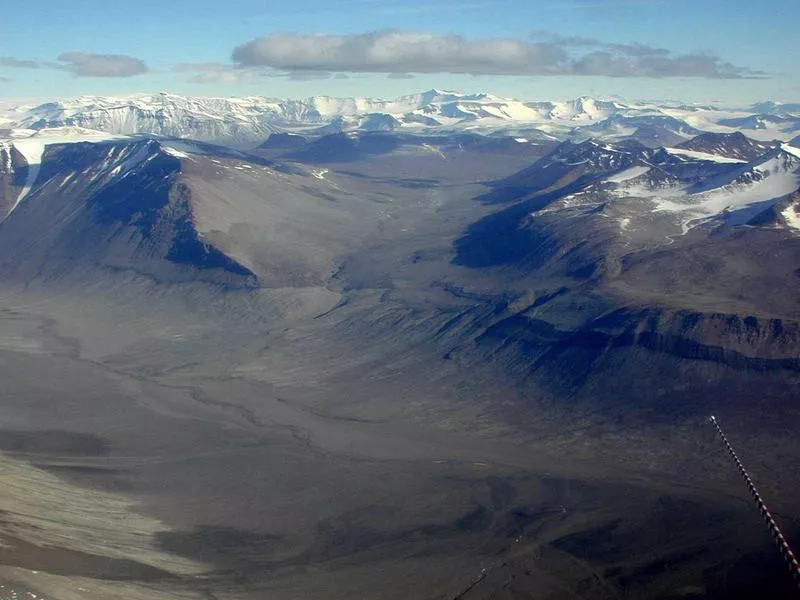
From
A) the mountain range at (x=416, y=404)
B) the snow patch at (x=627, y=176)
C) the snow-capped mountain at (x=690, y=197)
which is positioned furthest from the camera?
the snow patch at (x=627, y=176)

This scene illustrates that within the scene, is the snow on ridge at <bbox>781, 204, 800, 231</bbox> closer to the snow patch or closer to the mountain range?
the mountain range

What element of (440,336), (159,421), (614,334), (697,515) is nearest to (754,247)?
(614,334)

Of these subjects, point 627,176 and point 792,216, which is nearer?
point 792,216

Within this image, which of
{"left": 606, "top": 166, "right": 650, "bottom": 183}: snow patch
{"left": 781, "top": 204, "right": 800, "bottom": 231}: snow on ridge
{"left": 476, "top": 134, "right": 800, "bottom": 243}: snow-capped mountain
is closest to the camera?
{"left": 781, "top": 204, "right": 800, "bottom": 231}: snow on ridge

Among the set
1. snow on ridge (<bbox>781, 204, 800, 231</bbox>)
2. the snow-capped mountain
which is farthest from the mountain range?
Result: the snow-capped mountain

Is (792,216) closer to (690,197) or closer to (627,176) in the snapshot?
(690,197)

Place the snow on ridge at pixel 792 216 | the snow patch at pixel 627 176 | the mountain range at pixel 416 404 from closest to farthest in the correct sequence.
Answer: the mountain range at pixel 416 404, the snow on ridge at pixel 792 216, the snow patch at pixel 627 176

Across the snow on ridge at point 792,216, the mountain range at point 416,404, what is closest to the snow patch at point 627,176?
the mountain range at point 416,404

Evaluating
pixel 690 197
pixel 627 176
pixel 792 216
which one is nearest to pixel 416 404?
pixel 792 216

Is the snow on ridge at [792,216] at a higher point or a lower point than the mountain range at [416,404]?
higher

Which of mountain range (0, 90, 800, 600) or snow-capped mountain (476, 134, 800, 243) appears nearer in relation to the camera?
mountain range (0, 90, 800, 600)

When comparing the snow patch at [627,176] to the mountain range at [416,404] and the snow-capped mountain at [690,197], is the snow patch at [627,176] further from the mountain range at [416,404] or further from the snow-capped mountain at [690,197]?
the mountain range at [416,404]
